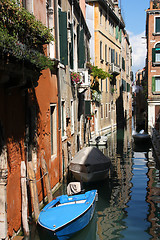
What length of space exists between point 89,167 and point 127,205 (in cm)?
174

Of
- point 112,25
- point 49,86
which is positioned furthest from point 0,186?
point 112,25

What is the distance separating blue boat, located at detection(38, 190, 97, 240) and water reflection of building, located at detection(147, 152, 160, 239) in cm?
135

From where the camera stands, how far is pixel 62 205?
6566mm

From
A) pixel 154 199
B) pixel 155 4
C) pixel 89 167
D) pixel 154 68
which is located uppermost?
pixel 155 4

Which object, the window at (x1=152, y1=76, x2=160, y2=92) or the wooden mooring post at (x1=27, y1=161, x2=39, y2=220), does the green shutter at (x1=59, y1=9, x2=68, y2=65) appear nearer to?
the wooden mooring post at (x1=27, y1=161, x2=39, y2=220)

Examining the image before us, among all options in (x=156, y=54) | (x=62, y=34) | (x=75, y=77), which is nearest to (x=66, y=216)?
(x=62, y=34)

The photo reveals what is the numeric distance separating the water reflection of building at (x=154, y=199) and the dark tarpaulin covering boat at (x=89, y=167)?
150 centimetres

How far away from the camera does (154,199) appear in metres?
8.66

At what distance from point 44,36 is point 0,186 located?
283 cm

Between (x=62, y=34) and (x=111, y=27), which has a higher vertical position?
(x=111, y=27)

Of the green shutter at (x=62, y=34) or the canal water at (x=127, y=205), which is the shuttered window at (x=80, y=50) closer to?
the green shutter at (x=62, y=34)

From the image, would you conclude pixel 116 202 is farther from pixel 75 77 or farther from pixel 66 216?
pixel 75 77

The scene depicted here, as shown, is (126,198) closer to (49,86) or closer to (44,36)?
(49,86)

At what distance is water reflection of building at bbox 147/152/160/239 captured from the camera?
661 centimetres
